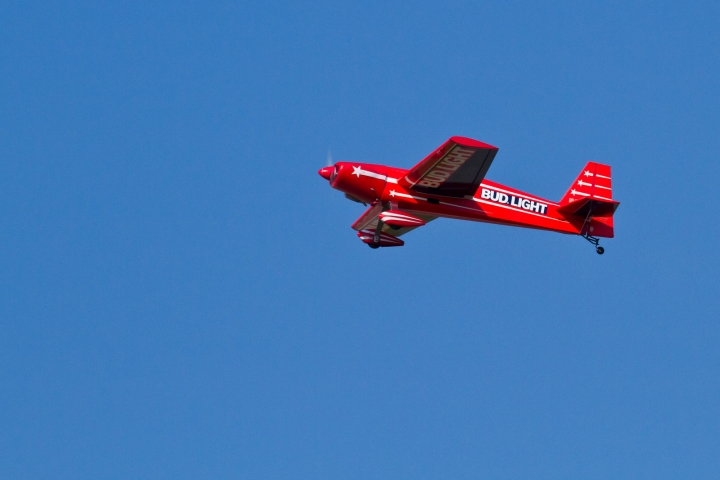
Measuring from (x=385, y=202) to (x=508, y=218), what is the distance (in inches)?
132

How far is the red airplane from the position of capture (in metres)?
25.6

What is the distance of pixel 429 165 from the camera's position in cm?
2500

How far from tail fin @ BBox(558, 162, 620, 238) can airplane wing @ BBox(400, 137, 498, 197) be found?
2948 millimetres

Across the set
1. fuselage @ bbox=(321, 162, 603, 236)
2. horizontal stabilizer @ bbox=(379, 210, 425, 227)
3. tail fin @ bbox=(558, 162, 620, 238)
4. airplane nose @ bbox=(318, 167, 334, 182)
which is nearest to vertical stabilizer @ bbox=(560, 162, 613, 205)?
tail fin @ bbox=(558, 162, 620, 238)

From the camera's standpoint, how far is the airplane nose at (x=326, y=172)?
2683 centimetres

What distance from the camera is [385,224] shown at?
28.4 meters

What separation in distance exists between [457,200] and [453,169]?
1.45 m

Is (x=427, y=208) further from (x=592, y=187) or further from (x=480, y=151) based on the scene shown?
(x=592, y=187)

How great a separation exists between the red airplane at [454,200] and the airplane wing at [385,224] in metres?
0.03

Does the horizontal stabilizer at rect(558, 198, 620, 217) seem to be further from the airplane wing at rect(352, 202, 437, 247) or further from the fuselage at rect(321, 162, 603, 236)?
the airplane wing at rect(352, 202, 437, 247)

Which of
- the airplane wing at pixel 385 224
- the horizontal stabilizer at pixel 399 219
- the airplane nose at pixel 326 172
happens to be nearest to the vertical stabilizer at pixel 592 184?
the airplane wing at pixel 385 224

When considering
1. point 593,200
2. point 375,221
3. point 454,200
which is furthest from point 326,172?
point 593,200

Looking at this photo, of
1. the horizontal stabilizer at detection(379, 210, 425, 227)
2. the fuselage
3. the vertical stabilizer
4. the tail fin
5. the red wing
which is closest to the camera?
the horizontal stabilizer at detection(379, 210, 425, 227)

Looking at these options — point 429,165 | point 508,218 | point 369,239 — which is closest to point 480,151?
point 429,165
